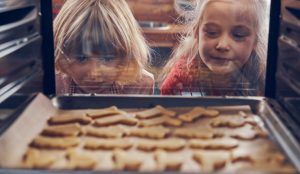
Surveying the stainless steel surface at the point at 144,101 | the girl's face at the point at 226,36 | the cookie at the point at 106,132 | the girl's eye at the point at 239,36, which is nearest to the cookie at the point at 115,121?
the cookie at the point at 106,132

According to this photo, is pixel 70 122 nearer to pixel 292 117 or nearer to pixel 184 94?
pixel 184 94

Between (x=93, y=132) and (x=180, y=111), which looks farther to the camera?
(x=180, y=111)

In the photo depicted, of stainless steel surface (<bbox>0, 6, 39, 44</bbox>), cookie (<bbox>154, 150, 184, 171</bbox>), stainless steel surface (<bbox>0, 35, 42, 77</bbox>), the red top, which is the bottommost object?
cookie (<bbox>154, 150, 184, 171</bbox>)

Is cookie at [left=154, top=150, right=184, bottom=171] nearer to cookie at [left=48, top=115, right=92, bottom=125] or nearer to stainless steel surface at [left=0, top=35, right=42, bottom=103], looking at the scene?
cookie at [left=48, top=115, right=92, bottom=125]

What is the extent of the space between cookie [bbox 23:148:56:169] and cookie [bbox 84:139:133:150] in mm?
117

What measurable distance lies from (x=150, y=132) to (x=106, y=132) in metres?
0.14

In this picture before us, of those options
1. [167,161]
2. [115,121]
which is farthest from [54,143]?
[167,161]

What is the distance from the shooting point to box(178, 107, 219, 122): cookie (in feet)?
5.62

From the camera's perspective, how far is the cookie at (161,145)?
4.91ft

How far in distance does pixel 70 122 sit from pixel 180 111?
0.38 meters

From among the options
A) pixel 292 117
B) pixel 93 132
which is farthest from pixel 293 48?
pixel 93 132

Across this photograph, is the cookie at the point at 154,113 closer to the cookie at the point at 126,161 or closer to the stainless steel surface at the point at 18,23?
the cookie at the point at 126,161

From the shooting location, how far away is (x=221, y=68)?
1856mm

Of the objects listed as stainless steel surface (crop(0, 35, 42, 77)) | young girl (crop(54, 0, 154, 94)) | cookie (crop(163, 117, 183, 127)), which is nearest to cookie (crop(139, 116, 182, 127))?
cookie (crop(163, 117, 183, 127))
